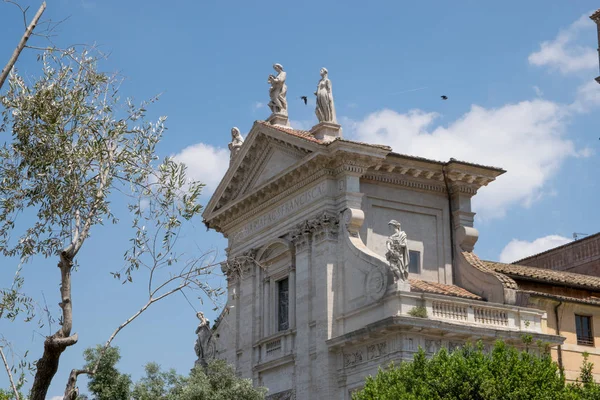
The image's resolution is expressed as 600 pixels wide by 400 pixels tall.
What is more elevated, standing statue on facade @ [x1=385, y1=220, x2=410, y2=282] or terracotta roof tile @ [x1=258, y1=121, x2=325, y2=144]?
terracotta roof tile @ [x1=258, y1=121, x2=325, y2=144]

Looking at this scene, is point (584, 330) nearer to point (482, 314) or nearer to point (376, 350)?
point (482, 314)

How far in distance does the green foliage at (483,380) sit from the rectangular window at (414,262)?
8.90m

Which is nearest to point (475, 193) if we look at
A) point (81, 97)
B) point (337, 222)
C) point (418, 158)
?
point (418, 158)

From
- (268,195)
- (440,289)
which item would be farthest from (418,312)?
(268,195)

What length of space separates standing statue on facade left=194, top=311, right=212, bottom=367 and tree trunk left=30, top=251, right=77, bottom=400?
20.6 metres

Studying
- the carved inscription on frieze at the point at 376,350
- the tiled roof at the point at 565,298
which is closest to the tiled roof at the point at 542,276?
the tiled roof at the point at 565,298

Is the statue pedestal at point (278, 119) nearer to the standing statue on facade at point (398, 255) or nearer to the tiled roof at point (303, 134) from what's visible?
the tiled roof at point (303, 134)

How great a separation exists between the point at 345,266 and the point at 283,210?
3982 millimetres

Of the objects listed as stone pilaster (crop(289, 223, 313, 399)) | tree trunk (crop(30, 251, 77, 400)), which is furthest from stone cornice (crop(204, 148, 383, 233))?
tree trunk (crop(30, 251, 77, 400))

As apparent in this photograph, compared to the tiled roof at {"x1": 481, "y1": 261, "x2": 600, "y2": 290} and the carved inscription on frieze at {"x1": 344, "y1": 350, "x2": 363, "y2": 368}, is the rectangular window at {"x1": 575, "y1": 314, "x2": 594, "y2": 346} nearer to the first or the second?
the tiled roof at {"x1": 481, "y1": 261, "x2": 600, "y2": 290}

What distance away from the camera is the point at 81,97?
18.6m

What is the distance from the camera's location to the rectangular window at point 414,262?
109 ft

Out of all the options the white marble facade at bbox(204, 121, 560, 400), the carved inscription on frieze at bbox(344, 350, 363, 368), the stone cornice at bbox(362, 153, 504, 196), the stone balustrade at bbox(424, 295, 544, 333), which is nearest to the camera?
the stone balustrade at bbox(424, 295, 544, 333)

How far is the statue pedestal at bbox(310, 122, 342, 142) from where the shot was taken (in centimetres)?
3400
